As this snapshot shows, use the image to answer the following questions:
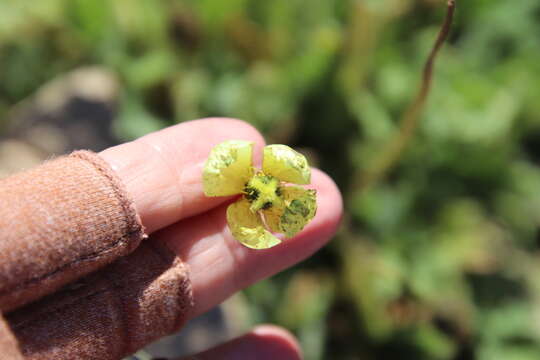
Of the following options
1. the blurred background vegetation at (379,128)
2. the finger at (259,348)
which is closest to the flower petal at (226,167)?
the finger at (259,348)

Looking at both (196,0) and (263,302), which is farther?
(196,0)

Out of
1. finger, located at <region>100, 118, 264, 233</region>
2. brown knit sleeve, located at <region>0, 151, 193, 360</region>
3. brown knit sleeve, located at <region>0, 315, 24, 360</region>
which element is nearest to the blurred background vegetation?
finger, located at <region>100, 118, 264, 233</region>

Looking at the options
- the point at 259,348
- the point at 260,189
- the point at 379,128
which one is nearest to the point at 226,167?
the point at 260,189

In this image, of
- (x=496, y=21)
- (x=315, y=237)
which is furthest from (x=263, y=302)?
(x=496, y=21)

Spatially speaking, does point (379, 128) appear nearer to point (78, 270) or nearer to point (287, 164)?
point (287, 164)

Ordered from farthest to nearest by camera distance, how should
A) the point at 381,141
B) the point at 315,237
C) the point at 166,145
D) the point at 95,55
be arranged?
the point at 95,55 < the point at 381,141 < the point at 315,237 < the point at 166,145

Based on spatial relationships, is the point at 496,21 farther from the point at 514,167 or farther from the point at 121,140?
the point at 121,140

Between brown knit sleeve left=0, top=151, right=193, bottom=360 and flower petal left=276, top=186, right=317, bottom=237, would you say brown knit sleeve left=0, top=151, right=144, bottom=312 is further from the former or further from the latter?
flower petal left=276, top=186, right=317, bottom=237

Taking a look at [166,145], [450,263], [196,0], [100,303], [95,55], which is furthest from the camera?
[95,55]
